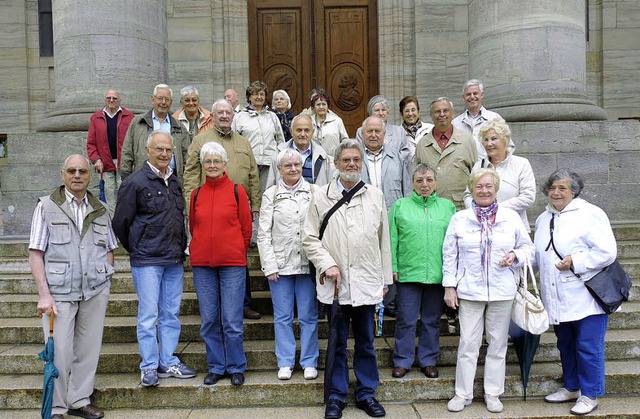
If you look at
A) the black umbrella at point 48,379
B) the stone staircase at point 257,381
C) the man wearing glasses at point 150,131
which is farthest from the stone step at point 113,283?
the black umbrella at point 48,379

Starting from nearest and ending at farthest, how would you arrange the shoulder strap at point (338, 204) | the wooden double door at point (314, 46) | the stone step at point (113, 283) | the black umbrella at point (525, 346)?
the shoulder strap at point (338, 204), the black umbrella at point (525, 346), the stone step at point (113, 283), the wooden double door at point (314, 46)

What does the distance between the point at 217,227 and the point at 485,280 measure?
2.17 metres

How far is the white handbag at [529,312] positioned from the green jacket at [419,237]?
66cm

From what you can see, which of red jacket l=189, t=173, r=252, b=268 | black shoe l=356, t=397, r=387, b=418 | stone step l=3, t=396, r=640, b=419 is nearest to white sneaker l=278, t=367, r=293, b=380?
stone step l=3, t=396, r=640, b=419

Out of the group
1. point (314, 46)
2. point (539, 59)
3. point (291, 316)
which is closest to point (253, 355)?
point (291, 316)

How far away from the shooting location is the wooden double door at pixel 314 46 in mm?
11258

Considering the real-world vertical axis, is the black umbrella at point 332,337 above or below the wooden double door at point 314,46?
below

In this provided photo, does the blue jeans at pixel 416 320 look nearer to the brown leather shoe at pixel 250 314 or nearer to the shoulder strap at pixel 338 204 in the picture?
the shoulder strap at pixel 338 204

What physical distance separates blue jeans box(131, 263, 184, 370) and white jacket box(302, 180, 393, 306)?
1240 millimetres

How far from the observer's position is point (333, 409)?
449cm

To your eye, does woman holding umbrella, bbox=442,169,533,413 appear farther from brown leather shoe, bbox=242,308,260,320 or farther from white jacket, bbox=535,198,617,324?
brown leather shoe, bbox=242,308,260,320

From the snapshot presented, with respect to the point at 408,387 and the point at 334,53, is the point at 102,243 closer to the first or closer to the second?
the point at 408,387

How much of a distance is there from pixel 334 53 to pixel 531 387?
7924 millimetres

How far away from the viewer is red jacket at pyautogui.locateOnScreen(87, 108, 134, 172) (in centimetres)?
685
